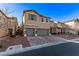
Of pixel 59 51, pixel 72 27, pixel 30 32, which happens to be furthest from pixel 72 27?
pixel 30 32

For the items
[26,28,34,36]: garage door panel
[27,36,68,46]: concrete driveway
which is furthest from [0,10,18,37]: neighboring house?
[27,36,68,46]: concrete driveway

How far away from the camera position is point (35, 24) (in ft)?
10.5

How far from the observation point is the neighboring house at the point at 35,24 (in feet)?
10.4

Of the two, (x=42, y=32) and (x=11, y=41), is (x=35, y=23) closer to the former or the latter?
(x=42, y=32)

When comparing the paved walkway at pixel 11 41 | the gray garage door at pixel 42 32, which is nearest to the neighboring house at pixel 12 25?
the paved walkway at pixel 11 41

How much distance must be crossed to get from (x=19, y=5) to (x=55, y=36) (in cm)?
102

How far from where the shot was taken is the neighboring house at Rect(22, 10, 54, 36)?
10.4 ft

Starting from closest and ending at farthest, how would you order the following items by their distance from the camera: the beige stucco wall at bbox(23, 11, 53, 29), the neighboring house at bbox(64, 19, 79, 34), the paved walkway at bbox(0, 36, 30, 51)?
the paved walkway at bbox(0, 36, 30, 51) < the beige stucco wall at bbox(23, 11, 53, 29) < the neighboring house at bbox(64, 19, 79, 34)

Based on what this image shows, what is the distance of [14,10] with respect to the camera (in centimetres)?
315

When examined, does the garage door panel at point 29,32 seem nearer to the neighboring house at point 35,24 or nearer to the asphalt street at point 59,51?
the neighboring house at point 35,24

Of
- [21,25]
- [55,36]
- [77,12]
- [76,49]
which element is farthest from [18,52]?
[77,12]

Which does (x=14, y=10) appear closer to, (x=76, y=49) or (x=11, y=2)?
(x=11, y=2)

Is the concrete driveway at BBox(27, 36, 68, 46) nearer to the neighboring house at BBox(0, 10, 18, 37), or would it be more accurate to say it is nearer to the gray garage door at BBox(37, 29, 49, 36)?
the gray garage door at BBox(37, 29, 49, 36)

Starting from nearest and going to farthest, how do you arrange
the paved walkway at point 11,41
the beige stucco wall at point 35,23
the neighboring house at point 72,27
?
the paved walkway at point 11,41
the beige stucco wall at point 35,23
the neighboring house at point 72,27
